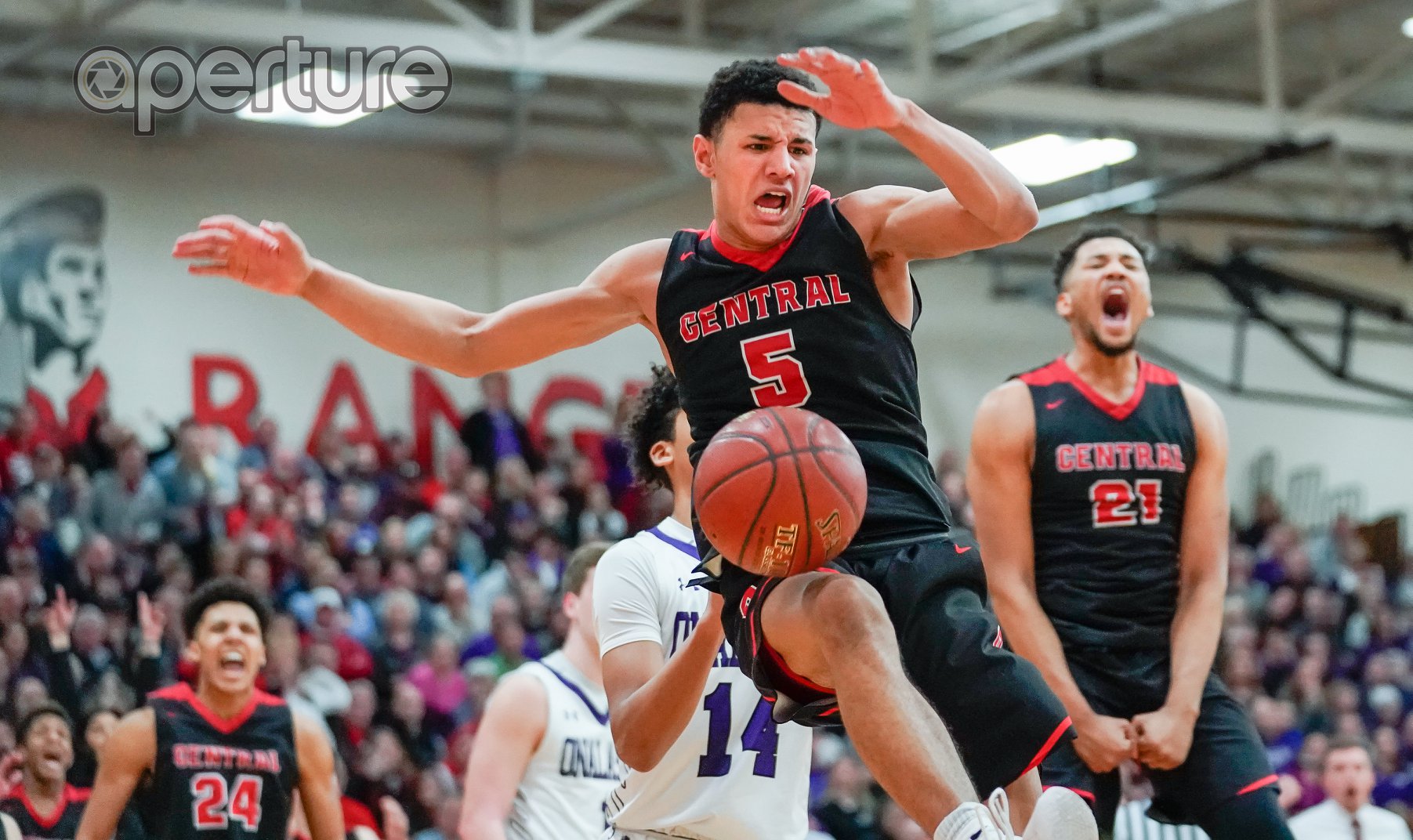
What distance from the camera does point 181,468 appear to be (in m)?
13.9

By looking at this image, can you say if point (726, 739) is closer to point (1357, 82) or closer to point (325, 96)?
point (325, 96)

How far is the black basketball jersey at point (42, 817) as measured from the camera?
802 centimetres

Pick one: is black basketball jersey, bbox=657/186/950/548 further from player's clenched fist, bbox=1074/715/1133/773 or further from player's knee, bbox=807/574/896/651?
player's clenched fist, bbox=1074/715/1133/773

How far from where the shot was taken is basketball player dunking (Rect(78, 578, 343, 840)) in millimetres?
6641

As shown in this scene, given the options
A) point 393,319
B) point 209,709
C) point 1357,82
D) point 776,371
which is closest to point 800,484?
point 776,371

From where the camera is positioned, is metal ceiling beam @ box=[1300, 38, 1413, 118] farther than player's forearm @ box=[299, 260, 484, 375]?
Yes

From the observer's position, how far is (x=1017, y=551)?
570 cm

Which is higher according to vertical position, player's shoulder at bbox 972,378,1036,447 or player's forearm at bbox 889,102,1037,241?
player's forearm at bbox 889,102,1037,241

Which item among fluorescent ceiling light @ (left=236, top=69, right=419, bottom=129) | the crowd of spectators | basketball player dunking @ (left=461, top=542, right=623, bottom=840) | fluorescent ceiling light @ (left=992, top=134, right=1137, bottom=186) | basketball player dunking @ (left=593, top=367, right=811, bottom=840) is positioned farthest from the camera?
fluorescent ceiling light @ (left=992, top=134, right=1137, bottom=186)

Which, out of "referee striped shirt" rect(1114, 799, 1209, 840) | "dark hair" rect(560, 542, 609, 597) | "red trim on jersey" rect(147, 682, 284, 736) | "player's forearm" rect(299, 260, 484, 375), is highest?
"player's forearm" rect(299, 260, 484, 375)

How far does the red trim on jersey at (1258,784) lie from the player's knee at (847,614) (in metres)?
2.03

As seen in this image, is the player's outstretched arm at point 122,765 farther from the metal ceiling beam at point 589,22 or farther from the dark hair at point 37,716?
the metal ceiling beam at point 589,22

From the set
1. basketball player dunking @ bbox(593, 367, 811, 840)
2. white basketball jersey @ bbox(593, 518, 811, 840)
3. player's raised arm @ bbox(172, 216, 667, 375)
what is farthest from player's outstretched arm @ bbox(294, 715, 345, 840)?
player's raised arm @ bbox(172, 216, 667, 375)

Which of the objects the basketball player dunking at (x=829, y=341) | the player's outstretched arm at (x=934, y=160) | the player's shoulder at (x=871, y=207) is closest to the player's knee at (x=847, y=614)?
the basketball player dunking at (x=829, y=341)
